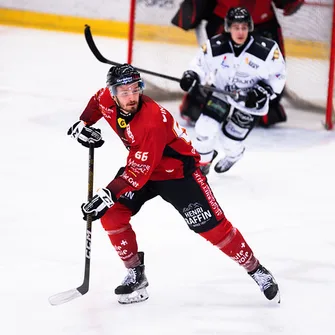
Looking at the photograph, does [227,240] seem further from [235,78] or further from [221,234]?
[235,78]

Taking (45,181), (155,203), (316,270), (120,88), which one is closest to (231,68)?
(155,203)

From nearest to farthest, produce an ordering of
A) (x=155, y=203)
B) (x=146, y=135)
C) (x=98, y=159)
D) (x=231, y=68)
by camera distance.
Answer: (x=146, y=135)
(x=155, y=203)
(x=231, y=68)
(x=98, y=159)

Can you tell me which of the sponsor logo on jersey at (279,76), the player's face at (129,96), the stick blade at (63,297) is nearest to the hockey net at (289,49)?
the sponsor logo on jersey at (279,76)

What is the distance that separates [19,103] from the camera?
6070 mm

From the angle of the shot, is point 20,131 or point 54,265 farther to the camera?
point 20,131

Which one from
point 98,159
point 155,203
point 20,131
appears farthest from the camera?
point 20,131

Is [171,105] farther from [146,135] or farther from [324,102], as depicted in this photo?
[146,135]

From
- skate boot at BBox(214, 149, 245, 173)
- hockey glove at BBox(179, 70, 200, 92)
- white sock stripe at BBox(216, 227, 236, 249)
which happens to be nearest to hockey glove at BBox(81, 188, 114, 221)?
white sock stripe at BBox(216, 227, 236, 249)

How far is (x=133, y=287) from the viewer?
3041 mm

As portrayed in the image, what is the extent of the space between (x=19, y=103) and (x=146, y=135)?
3.50m

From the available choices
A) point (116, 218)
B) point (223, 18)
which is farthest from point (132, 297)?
point (223, 18)

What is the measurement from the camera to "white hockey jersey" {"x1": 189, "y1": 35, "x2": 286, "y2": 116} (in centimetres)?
446

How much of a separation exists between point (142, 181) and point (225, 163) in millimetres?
2030

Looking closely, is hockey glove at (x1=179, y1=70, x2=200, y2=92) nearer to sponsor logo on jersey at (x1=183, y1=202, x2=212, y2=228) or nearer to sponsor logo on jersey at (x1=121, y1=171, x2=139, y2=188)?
sponsor logo on jersey at (x1=183, y1=202, x2=212, y2=228)
